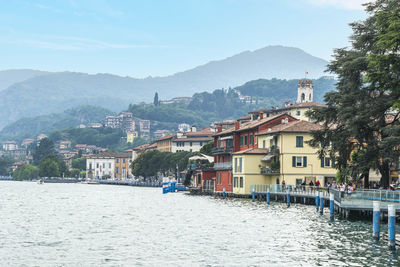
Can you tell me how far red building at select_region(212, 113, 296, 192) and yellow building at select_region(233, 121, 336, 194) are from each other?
617 cm

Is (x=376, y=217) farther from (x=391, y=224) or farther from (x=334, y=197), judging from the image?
(x=334, y=197)

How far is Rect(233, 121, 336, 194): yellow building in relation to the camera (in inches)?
3656

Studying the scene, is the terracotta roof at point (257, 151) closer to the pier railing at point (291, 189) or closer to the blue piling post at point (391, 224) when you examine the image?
the pier railing at point (291, 189)

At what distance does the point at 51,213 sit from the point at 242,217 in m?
22.3

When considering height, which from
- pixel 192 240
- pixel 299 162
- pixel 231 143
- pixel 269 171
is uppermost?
pixel 231 143

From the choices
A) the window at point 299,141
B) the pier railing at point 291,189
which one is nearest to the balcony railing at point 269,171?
the pier railing at point 291,189

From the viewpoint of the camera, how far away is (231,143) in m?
113

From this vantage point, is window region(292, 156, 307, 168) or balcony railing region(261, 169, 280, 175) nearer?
window region(292, 156, 307, 168)

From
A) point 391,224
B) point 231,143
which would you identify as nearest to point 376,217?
point 391,224

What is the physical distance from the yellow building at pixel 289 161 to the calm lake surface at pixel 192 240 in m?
25.8

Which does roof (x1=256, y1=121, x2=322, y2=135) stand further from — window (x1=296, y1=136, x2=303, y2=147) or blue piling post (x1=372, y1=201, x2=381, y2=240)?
blue piling post (x1=372, y1=201, x2=381, y2=240)

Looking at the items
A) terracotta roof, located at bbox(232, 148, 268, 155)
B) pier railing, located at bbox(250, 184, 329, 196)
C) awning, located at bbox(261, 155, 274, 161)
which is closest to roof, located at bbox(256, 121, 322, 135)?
terracotta roof, located at bbox(232, 148, 268, 155)

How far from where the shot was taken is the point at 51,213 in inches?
2862

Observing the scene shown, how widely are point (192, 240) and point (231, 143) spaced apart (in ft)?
224
